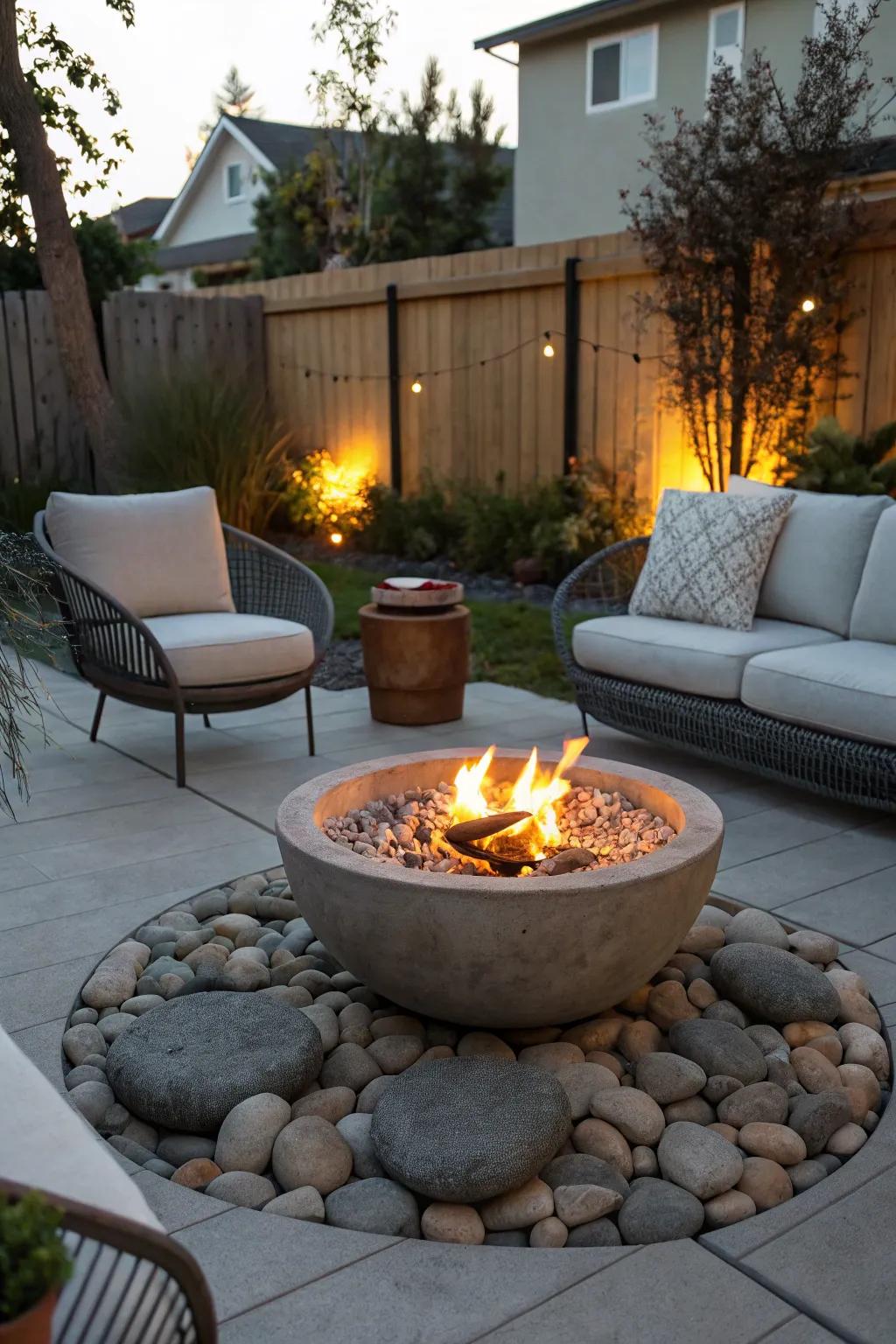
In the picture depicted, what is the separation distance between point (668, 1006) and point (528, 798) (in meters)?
0.50

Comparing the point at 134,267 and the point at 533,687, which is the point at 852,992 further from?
the point at 134,267

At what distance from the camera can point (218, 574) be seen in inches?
173

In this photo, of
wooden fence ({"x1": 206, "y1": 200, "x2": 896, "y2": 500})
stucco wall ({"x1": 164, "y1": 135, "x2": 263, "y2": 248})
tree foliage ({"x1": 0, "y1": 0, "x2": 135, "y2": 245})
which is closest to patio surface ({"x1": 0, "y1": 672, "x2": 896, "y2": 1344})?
wooden fence ({"x1": 206, "y1": 200, "x2": 896, "y2": 500})

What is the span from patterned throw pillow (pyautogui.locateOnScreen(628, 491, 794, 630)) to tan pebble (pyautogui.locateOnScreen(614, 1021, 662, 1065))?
2.04 metres

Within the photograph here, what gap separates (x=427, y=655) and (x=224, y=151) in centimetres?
1852

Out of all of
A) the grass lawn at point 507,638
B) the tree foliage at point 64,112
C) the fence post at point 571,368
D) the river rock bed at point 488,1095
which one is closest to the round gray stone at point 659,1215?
the river rock bed at point 488,1095

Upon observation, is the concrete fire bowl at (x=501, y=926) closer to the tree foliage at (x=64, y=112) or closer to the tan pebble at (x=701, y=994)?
the tan pebble at (x=701, y=994)

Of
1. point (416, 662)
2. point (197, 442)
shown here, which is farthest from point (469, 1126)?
point (197, 442)

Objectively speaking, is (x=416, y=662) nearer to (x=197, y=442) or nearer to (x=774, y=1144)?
(x=774, y=1144)

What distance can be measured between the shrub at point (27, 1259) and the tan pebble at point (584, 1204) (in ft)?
3.38

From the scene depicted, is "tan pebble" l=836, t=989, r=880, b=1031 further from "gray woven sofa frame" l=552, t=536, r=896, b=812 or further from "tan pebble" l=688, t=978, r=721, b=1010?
"gray woven sofa frame" l=552, t=536, r=896, b=812

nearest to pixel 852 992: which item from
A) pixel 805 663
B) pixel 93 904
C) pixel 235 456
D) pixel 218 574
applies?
pixel 805 663

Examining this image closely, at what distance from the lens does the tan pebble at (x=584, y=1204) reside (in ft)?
5.68

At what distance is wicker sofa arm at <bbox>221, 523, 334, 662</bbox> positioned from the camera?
4473 mm
